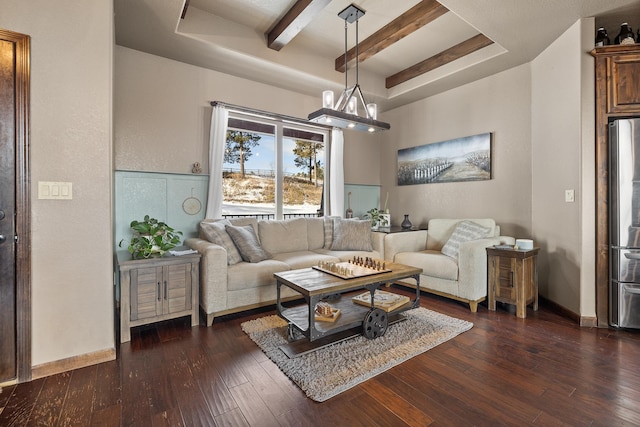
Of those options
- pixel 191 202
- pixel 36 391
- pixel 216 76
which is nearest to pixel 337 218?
pixel 191 202

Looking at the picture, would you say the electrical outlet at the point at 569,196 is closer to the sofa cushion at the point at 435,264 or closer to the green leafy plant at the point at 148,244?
the sofa cushion at the point at 435,264

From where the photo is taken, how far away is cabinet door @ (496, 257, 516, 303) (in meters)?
2.86

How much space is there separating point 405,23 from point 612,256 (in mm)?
2858

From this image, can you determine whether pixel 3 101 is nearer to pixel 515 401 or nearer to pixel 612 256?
pixel 515 401

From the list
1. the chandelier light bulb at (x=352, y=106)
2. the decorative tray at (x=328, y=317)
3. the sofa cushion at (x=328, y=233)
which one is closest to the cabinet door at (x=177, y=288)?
the decorative tray at (x=328, y=317)

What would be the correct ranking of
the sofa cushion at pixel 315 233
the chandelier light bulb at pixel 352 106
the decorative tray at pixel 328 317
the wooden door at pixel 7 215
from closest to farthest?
1. the wooden door at pixel 7 215
2. the decorative tray at pixel 328 317
3. the chandelier light bulb at pixel 352 106
4. the sofa cushion at pixel 315 233

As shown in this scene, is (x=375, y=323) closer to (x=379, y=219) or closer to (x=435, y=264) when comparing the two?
(x=435, y=264)

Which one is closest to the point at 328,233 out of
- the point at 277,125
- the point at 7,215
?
the point at 277,125

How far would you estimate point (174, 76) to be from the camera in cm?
336

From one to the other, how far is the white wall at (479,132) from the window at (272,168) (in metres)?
1.46

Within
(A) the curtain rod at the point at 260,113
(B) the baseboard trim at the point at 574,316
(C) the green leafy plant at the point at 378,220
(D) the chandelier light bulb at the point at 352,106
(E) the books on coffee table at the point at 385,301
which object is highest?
(A) the curtain rod at the point at 260,113

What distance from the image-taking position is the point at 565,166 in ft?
9.50

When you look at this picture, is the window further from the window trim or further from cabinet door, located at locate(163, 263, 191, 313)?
cabinet door, located at locate(163, 263, 191, 313)

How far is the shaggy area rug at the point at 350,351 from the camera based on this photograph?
5.86 feet
